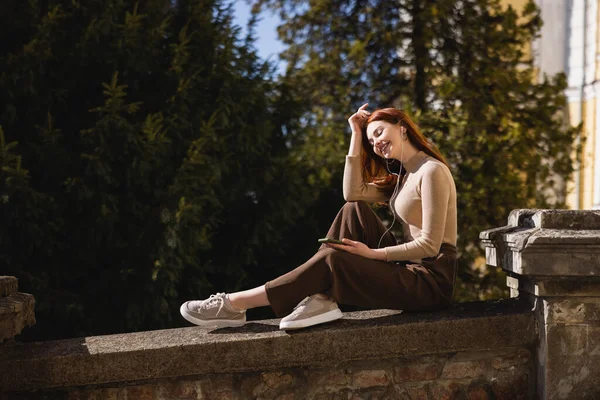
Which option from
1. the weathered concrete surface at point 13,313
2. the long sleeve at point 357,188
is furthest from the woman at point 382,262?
the weathered concrete surface at point 13,313

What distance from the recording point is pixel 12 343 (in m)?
3.62

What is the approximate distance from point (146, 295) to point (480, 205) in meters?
4.43

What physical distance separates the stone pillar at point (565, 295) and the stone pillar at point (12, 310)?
2197mm

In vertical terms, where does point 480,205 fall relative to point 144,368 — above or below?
above

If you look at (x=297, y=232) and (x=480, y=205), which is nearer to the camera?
(x=297, y=232)

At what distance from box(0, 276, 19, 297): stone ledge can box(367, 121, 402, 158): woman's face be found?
183 cm

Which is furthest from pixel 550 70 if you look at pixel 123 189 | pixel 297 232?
pixel 123 189

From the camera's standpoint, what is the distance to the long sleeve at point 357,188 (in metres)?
4.14

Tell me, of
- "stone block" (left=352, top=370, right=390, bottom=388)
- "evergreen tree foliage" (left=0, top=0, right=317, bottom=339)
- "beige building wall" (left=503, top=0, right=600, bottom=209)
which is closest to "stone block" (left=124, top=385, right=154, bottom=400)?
"stone block" (left=352, top=370, right=390, bottom=388)

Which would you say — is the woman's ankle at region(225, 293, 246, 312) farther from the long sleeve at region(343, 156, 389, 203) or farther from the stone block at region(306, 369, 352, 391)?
the long sleeve at region(343, 156, 389, 203)

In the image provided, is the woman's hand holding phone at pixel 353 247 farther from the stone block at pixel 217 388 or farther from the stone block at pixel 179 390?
the stone block at pixel 179 390

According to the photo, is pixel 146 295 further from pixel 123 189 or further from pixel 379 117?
pixel 379 117

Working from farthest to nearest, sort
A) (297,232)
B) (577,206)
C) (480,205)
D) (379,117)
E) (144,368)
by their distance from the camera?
(577,206) < (480,205) < (297,232) < (379,117) < (144,368)

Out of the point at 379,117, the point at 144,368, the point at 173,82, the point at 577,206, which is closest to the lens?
the point at 144,368
